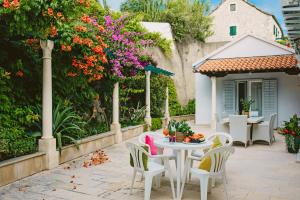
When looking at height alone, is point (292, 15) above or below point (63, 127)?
above

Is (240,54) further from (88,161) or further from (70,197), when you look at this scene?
(70,197)

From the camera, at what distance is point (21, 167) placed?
5.54 m

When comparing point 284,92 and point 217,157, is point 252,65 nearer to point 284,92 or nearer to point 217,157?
point 284,92

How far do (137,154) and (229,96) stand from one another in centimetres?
1103

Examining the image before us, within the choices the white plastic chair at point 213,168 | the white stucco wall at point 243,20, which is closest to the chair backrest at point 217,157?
the white plastic chair at point 213,168

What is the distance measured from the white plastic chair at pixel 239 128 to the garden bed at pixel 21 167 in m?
5.61

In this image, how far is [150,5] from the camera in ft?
80.9

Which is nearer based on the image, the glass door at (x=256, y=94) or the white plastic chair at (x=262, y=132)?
the white plastic chair at (x=262, y=132)

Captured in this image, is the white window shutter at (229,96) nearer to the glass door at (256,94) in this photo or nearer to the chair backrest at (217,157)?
the glass door at (256,94)

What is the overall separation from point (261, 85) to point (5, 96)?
38.0 feet

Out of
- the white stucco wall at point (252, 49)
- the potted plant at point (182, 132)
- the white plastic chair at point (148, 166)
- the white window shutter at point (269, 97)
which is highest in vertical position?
the white stucco wall at point (252, 49)

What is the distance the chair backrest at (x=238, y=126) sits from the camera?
9.05m

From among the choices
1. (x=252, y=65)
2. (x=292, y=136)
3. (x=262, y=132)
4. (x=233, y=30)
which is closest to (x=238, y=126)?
(x=262, y=132)

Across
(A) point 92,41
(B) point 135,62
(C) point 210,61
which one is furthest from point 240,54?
(A) point 92,41
